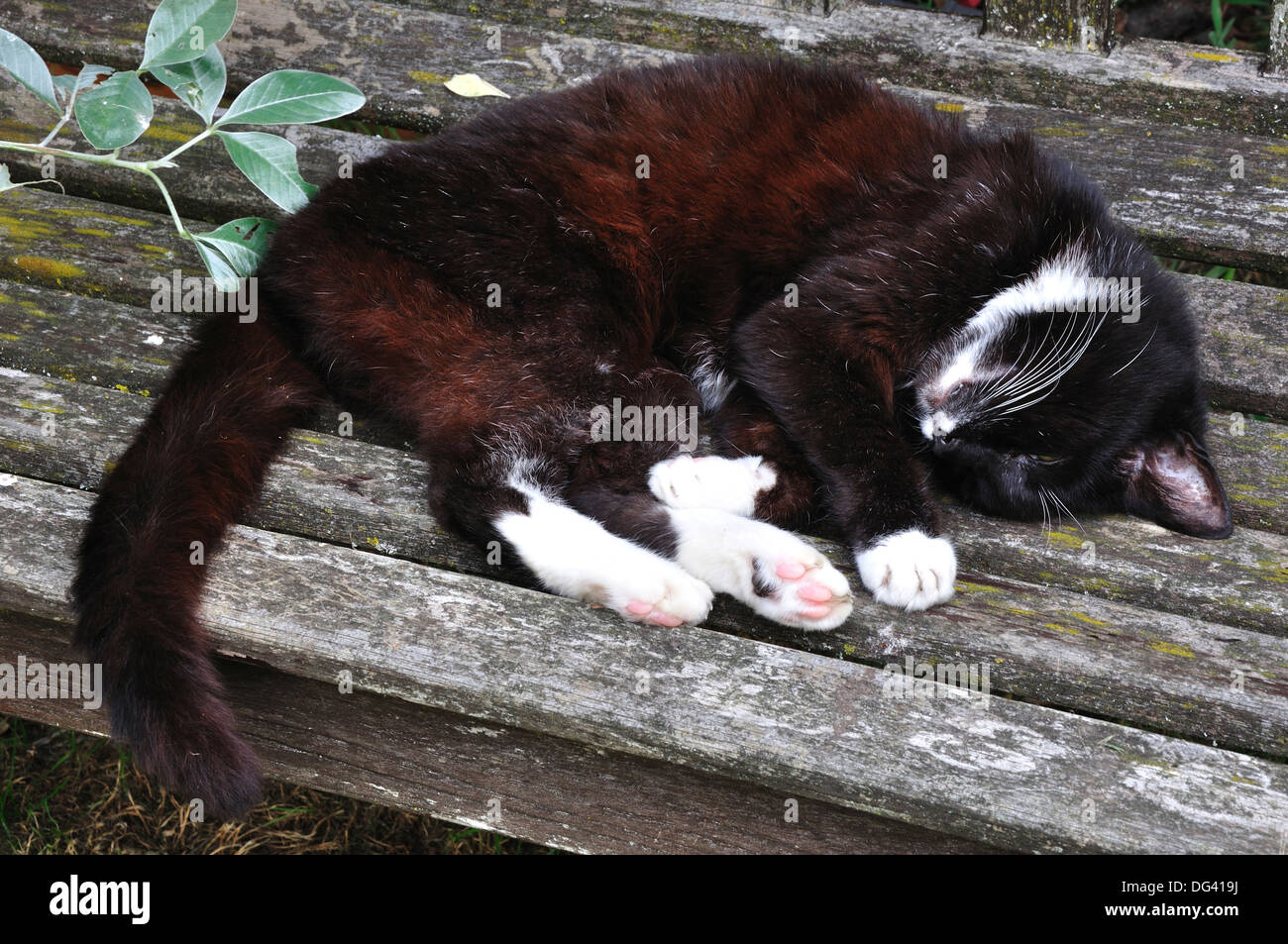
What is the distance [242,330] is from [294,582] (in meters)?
0.59

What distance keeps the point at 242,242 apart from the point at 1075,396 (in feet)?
5.89

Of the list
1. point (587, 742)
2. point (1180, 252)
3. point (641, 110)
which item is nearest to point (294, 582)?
point (587, 742)

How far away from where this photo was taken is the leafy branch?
212 centimetres

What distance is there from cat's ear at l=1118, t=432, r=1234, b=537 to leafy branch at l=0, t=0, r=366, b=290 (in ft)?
5.87

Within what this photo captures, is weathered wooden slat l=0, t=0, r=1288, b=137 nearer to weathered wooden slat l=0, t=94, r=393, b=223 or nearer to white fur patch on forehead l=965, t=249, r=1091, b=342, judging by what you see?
weathered wooden slat l=0, t=94, r=393, b=223

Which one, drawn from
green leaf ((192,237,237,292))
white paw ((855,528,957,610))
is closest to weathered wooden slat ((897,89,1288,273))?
white paw ((855,528,957,610))

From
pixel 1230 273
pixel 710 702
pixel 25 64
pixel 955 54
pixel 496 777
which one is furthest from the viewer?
pixel 1230 273

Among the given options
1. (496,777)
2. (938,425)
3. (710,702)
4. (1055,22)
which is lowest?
(496,777)

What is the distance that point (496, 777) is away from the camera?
1.91 m

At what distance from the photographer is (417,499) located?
79.7 inches

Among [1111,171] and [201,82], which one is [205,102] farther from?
[1111,171]

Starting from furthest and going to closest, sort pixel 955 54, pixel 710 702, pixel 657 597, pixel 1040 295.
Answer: pixel 955 54 → pixel 1040 295 → pixel 657 597 → pixel 710 702

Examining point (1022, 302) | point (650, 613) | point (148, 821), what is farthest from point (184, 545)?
point (1022, 302)

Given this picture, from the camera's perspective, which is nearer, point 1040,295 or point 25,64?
point 25,64
